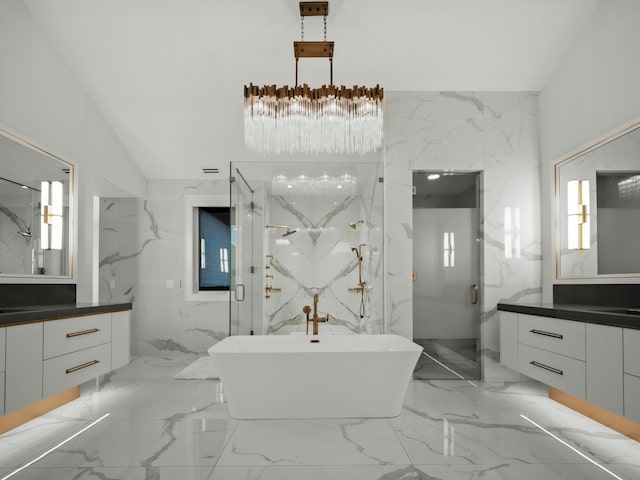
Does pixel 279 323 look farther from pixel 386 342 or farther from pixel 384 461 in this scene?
pixel 384 461

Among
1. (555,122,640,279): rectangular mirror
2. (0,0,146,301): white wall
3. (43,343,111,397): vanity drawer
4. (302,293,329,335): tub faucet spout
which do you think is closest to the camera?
(43,343,111,397): vanity drawer

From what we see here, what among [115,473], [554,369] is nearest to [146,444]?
[115,473]

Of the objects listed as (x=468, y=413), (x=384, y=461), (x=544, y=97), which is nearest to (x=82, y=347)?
(x=384, y=461)

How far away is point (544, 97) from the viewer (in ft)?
13.1

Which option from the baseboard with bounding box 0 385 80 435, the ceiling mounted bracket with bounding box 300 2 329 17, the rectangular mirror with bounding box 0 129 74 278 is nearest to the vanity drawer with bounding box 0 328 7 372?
the baseboard with bounding box 0 385 80 435

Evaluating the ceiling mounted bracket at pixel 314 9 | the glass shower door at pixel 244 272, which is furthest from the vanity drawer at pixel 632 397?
the ceiling mounted bracket at pixel 314 9

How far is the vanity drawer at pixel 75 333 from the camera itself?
264cm

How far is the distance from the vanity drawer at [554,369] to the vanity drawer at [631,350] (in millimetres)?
387

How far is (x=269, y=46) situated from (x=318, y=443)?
3.03m

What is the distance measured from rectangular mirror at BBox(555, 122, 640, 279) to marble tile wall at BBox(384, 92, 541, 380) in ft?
1.09

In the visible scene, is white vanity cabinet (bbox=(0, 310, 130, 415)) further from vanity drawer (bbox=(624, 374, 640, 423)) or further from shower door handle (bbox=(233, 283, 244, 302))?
vanity drawer (bbox=(624, 374, 640, 423))

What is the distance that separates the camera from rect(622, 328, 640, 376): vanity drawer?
2.23 m

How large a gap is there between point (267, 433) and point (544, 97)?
12.0 feet

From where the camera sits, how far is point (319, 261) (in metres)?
Result: 3.81
